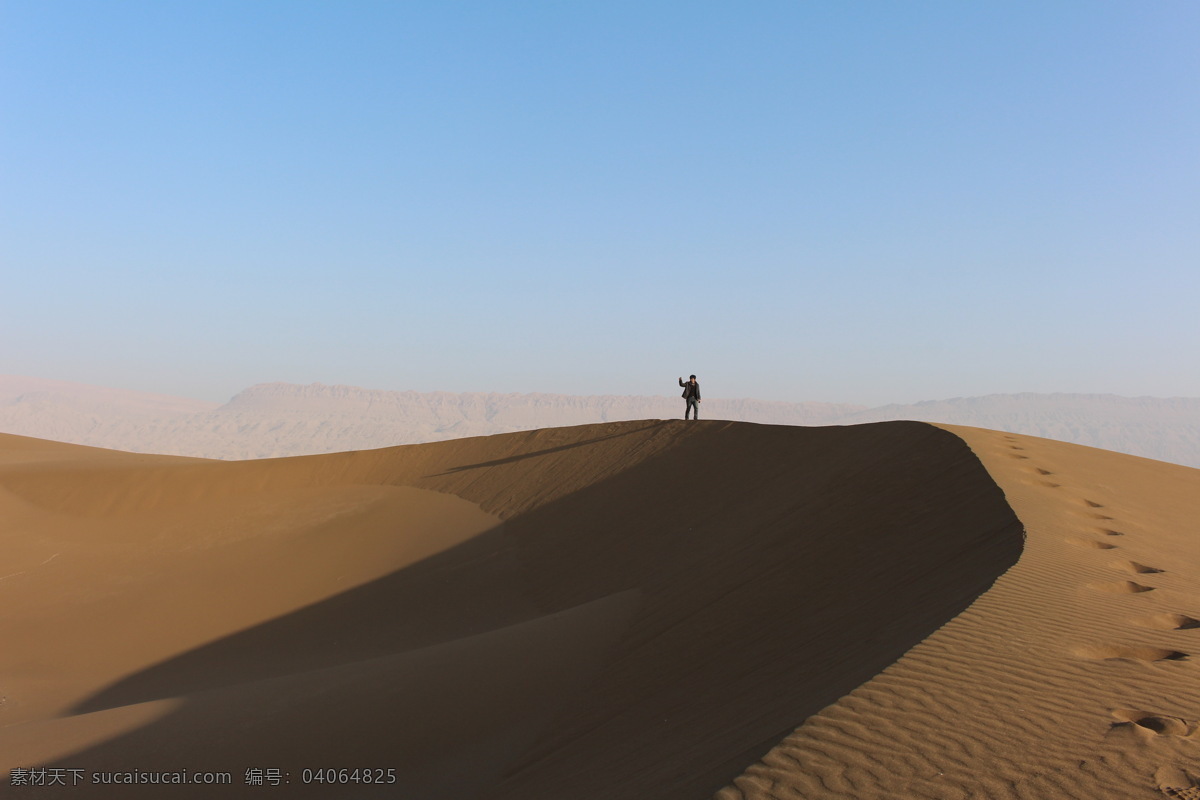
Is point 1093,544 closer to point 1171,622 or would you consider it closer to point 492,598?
point 1171,622

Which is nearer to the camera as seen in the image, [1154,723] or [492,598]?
[1154,723]

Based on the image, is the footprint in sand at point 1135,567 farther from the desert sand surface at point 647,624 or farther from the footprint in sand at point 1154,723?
the footprint in sand at point 1154,723

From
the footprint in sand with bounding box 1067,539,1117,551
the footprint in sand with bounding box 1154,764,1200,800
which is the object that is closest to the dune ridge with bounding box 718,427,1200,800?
the footprint in sand with bounding box 1154,764,1200,800

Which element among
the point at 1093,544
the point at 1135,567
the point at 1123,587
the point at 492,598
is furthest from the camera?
the point at 492,598

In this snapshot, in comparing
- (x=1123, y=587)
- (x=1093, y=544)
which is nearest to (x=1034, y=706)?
(x=1123, y=587)

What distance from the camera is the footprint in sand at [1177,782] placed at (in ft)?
10.1

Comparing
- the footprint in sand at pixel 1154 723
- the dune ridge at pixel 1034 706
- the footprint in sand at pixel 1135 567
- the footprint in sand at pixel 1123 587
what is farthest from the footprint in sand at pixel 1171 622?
the footprint in sand at pixel 1154 723

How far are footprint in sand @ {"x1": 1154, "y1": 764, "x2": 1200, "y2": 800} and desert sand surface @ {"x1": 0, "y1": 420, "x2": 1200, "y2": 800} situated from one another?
2 centimetres

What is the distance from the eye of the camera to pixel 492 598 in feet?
47.3

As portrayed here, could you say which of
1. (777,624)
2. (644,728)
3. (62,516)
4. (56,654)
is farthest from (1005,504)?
(62,516)

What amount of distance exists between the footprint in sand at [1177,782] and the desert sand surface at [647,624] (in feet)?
0.06

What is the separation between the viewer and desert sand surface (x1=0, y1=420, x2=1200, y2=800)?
3924mm

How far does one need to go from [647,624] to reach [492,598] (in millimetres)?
5848

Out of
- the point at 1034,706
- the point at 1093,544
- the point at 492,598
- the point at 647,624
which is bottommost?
the point at 492,598
